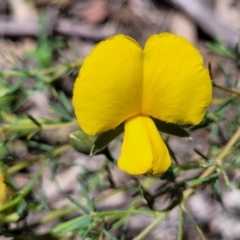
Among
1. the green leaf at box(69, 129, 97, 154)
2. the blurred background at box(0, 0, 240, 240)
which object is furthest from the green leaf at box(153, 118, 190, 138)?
the blurred background at box(0, 0, 240, 240)

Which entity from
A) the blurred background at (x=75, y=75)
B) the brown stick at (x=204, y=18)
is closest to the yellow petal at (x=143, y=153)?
the blurred background at (x=75, y=75)

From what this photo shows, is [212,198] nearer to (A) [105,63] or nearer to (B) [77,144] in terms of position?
(B) [77,144]

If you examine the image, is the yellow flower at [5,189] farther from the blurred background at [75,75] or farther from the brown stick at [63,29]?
the brown stick at [63,29]

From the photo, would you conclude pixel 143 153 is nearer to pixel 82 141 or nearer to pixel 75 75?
pixel 82 141

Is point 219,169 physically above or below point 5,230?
above

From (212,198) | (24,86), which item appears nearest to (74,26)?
(24,86)

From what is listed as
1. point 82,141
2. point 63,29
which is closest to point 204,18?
point 63,29
